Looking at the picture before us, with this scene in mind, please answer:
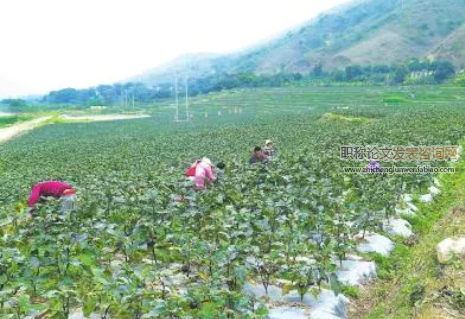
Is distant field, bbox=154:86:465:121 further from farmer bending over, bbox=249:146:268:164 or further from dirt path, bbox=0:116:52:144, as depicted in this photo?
farmer bending over, bbox=249:146:268:164

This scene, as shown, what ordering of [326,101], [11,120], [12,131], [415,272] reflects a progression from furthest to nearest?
[11,120] < [326,101] < [12,131] < [415,272]

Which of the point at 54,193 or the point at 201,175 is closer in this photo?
the point at 54,193

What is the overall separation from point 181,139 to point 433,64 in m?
76.1

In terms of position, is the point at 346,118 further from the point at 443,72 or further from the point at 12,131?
the point at 443,72

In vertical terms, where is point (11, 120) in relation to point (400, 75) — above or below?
below

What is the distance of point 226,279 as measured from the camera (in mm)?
6293

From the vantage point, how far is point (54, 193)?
1033 cm

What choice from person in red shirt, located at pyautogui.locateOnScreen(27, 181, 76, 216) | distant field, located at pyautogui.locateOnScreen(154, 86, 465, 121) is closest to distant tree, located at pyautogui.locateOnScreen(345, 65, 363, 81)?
distant field, located at pyautogui.locateOnScreen(154, 86, 465, 121)

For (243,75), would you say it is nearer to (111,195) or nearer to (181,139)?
(181,139)

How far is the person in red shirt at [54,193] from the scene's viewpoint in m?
9.80

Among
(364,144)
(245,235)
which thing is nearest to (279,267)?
(245,235)

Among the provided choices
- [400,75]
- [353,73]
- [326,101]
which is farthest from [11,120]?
[400,75]

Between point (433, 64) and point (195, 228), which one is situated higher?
point (433, 64)

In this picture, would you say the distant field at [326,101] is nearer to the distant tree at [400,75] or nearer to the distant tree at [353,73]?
the distant tree at [400,75]
